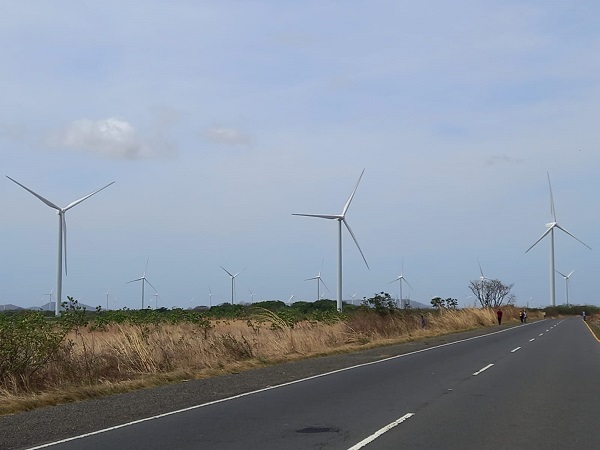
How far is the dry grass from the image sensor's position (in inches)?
655

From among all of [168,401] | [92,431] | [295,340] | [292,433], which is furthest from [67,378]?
[295,340]

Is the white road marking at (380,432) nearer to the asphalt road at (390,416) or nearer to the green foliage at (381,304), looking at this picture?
the asphalt road at (390,416)

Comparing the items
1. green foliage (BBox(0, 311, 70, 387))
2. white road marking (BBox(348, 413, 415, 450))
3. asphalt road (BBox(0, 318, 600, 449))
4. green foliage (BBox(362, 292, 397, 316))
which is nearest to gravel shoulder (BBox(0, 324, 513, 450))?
asphalt road (BBox(0, 318, 600, 449))

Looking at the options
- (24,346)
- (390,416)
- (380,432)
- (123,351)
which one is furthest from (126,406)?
(123,351)

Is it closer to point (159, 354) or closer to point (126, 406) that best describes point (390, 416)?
point (126, 406)

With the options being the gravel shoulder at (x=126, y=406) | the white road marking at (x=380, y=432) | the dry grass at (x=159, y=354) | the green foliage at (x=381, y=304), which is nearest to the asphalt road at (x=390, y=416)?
the white road marking at (x=380, y=432)

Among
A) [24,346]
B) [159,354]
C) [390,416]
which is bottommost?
[390,416]

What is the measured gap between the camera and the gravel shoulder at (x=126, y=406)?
38.3 feet

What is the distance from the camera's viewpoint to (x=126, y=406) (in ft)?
47.8

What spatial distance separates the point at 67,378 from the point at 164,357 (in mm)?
4439

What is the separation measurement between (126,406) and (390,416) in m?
5.04

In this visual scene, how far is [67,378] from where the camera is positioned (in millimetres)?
17844

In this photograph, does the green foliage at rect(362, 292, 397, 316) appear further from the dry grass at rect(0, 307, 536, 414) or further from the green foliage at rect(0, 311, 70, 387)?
the green foliage at rect(0, 311, 70, 387)

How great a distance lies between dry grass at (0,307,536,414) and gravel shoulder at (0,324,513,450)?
0.81m
